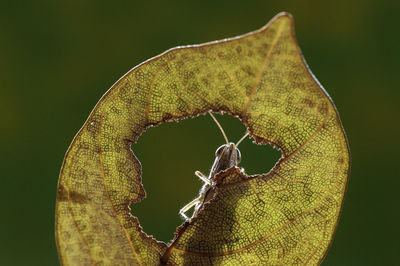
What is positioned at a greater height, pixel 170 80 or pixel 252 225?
pixel 170 80

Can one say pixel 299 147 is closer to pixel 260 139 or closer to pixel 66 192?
pixel 260 139

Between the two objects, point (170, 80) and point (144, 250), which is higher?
point (170, 80)

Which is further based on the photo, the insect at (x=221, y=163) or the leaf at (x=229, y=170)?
the insect at (x=221, y=163)

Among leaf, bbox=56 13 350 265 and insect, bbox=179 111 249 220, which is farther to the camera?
insect, bbox=179 111 249 220

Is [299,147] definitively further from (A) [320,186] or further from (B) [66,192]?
(B) [66,192]

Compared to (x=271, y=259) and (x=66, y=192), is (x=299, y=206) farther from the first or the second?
(x=66, y=192)

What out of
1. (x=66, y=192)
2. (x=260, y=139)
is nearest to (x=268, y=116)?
(x=260, y=139)
